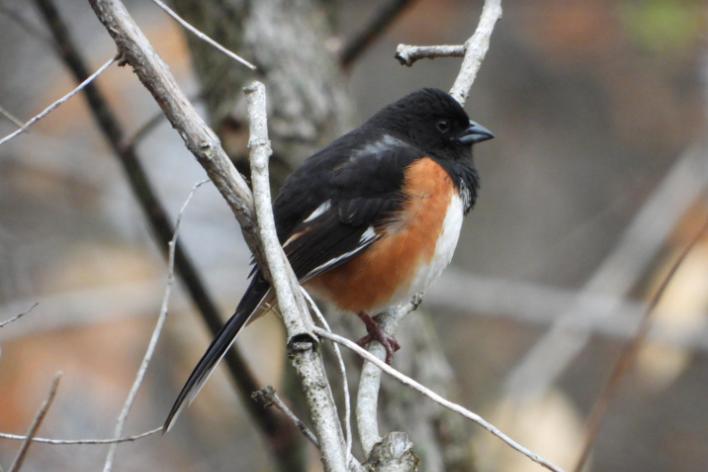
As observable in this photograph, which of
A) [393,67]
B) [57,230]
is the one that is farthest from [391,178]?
[57,230]

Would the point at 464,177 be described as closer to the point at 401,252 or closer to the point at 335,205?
the point at 401,252

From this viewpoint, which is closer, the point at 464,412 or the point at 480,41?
the point at 464,412

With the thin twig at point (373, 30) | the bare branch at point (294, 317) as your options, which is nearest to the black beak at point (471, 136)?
the thin twig at point (373, 30)

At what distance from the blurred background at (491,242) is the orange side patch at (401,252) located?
7.52 ft

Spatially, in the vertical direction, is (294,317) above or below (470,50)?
below

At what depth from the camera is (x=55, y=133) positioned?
21.6ft

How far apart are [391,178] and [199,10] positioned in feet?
4.37

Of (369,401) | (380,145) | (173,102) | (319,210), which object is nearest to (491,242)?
(380,145)

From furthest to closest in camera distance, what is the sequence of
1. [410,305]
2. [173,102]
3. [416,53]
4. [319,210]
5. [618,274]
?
[618,274]
[410,305]
[319,210]
[416,53]
[173,102]

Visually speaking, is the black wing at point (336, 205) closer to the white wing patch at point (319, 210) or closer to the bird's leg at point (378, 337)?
the white wing patch at point (319, 210)

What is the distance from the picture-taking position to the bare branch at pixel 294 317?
4.28 ft

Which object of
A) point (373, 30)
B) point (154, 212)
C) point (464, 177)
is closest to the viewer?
point (464, 177)

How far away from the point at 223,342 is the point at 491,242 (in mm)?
4877

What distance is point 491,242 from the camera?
6770mm
